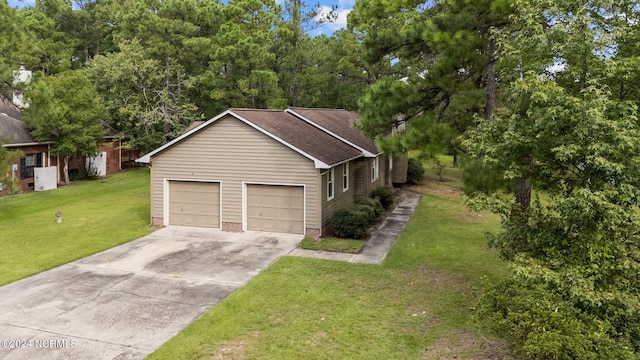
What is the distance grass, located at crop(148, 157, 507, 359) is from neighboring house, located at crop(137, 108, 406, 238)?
339 centimetres

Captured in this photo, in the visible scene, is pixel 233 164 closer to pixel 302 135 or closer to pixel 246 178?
pixel 246 178

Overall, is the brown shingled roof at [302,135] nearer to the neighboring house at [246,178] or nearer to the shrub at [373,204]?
the neighboring house at [246,178]

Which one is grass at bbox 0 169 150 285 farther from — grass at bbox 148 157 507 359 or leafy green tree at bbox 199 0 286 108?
leafy green tree at bbox 199 0 286 108

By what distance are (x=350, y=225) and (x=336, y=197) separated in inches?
89.5

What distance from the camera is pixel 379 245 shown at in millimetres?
15320

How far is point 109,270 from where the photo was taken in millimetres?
12430

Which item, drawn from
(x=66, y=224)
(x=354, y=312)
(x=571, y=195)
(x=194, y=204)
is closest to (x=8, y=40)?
(x=66, y=224)

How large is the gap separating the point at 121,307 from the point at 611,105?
33.3ft

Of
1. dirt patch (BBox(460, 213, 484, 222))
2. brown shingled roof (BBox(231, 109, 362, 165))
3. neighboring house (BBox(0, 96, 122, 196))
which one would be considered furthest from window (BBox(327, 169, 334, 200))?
neighboring house (BBox(0, 96, 122, 196))

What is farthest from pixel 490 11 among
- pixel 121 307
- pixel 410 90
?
pixel 121 307

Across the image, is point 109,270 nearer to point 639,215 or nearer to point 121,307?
point 121,307

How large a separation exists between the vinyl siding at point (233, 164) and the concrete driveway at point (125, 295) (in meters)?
1.70

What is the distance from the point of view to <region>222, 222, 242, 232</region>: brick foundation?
16.9m

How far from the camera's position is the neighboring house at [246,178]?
16125mm
